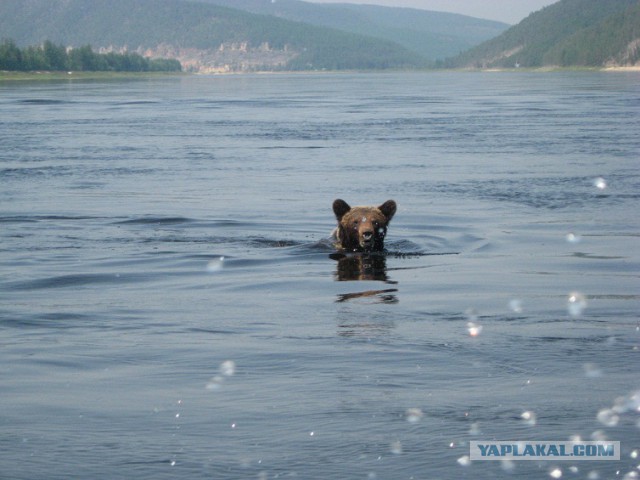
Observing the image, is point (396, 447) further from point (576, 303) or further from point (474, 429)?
point (576, 303)

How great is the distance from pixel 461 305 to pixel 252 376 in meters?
3.66

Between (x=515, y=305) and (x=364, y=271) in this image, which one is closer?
(x=515, y=305)

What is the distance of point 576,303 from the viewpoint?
1177cm

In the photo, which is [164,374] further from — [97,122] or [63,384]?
[97,122]

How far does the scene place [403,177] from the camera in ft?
88.5

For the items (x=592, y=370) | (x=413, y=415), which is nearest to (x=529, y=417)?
(x=413, y=415)

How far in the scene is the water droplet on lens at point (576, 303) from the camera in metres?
11.2

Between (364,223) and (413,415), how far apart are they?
24.5 feet

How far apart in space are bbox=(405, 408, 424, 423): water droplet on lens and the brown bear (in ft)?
23.4

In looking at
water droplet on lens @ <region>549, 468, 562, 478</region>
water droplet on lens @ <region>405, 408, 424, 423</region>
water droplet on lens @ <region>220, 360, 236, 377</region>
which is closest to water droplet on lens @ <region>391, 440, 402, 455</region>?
water droplet on lens @ <region>405, 408, 424, 423</region>

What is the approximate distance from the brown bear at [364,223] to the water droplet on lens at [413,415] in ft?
23.4

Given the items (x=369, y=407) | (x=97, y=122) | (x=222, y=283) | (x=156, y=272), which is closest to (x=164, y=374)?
(x=369, y=407)

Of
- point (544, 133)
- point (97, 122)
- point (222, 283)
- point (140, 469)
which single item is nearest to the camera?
point (140, 469)

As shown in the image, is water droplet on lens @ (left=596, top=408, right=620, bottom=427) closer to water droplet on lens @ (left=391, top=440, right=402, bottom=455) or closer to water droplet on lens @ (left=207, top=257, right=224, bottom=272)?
water droplet on lens @ (left=391, top=440, right=402, bottom=455)
